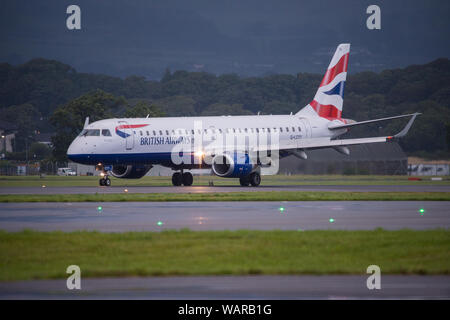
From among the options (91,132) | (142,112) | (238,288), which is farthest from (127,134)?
(142,112)

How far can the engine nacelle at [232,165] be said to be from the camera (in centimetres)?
4794

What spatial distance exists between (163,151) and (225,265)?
117ft

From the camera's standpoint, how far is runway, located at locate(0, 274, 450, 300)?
12.9m

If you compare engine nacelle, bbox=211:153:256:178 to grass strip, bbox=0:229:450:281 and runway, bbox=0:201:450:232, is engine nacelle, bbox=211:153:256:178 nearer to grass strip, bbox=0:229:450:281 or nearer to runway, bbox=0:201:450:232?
runway, bbox=0:201:450:232

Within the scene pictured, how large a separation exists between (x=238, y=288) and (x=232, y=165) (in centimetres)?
3431

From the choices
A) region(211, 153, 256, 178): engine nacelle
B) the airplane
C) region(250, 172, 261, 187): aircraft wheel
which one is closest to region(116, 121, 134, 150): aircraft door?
the airplane

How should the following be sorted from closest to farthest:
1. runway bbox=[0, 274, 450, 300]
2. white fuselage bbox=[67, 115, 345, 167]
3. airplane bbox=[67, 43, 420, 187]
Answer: runway bbox=[0, 274, 450, 300] < airplane bbox=[67, 43, 420, 187] < white fuselage bbox=[67, 115, 345, 167]

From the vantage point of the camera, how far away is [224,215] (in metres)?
26.3

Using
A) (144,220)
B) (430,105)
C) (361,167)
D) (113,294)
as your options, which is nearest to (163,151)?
(144,220)

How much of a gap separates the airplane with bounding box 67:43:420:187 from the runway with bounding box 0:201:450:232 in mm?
16549

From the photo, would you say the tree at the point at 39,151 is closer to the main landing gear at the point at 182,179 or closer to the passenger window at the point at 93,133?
the main landing gear at the point at 182,179

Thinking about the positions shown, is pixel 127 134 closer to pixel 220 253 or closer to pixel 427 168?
pixel 220 253

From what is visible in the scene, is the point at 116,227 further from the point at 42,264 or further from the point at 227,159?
the point at 227,159
